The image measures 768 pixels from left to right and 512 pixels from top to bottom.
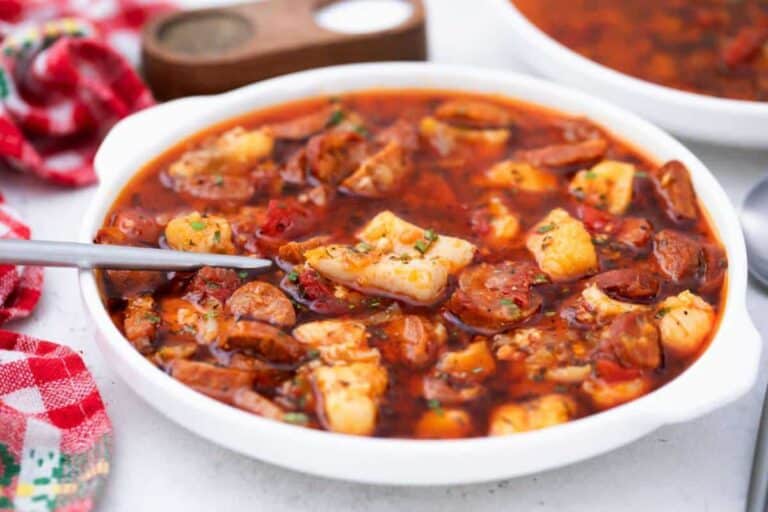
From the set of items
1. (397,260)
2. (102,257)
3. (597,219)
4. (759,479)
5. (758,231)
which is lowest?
(758,231)

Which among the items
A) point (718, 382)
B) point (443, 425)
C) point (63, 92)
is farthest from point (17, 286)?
point (718, 382)

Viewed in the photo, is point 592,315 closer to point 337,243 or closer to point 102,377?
point 337,243

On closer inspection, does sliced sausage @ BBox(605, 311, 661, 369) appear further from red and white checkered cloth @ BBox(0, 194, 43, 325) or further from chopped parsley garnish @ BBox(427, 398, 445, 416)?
red and white checkered cloth @ BBox(0, 194, 43, 325)

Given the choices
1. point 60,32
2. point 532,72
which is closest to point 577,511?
point 532,72

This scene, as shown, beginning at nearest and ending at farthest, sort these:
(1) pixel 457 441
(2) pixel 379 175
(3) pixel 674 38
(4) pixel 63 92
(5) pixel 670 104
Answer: (1) pixel 457 441, (2) pixel 379 175, (5) pixel 670 104, (4) pixel 63 92, (3) pixel 674 38

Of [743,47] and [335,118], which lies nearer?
[335,118]

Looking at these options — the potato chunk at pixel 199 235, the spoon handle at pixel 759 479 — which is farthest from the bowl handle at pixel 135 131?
the spoon handle at pixel 759 479

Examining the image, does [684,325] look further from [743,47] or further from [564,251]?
[743,47]
